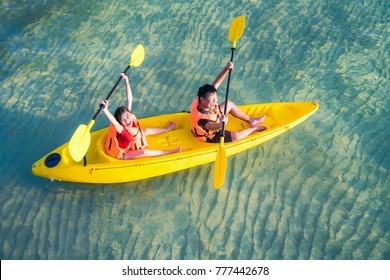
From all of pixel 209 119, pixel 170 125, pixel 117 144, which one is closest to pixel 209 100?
pixel 209 119

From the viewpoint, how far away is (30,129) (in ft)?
21.8

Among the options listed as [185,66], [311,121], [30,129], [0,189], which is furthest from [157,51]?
[0,189]

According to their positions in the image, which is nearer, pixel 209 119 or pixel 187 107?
pixel 209 119

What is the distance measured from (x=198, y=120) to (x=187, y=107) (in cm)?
154

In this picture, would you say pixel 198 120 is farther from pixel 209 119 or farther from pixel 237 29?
pixel 237 29

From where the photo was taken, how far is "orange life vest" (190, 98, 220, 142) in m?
5.61

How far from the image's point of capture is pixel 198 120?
5.61 meters

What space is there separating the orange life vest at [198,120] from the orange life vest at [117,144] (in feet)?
2.63

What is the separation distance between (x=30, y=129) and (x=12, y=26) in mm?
3528

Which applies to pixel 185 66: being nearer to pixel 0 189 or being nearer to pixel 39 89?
pixel 39 89

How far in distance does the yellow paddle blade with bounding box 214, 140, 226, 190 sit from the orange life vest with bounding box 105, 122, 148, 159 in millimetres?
1204

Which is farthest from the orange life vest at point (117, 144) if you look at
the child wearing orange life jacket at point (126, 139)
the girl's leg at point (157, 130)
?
the girl's leg at point (157, 130)

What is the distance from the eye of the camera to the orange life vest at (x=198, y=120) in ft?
18.4

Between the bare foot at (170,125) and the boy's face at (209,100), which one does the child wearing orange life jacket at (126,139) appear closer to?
the bare foot at (170,125)
